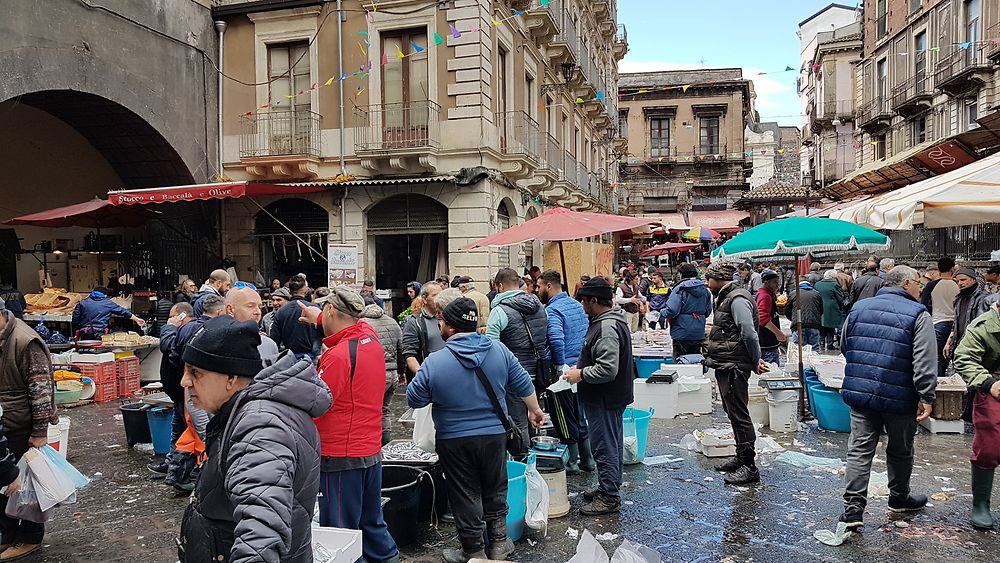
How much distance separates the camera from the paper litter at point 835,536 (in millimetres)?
4973

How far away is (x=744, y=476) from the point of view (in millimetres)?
6340

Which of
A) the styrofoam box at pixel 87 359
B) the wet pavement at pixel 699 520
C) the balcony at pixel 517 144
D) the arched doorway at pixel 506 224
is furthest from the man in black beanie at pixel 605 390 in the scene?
the arched doorway at pixel 506 224

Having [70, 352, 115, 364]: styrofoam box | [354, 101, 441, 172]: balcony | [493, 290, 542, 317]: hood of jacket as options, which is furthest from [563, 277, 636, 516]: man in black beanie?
[354, 101, 441, 172]: balcony

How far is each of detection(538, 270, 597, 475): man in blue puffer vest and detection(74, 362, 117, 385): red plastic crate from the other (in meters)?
7.56

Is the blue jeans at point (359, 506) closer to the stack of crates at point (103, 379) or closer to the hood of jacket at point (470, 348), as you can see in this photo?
the hood of jacket at point (470, 348)

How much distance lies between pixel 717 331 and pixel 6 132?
17.3 metres

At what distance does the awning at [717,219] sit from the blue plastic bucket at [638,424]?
1378 inches

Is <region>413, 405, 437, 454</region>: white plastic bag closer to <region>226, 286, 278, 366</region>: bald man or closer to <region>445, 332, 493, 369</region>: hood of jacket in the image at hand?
<region>445, 332, 493, 369</region>: hood of jacket

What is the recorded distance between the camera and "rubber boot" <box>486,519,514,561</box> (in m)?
4.50

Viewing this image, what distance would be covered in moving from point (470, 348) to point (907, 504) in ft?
13.1

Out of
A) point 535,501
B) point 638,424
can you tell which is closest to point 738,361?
point 638,424

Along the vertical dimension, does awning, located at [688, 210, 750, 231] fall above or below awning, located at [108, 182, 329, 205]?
above

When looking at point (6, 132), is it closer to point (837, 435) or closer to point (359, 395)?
point (359, 395)

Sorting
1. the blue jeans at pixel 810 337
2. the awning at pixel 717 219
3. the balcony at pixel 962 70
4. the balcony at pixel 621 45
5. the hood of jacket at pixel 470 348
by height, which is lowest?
the blue jeans at pixel 810 337
